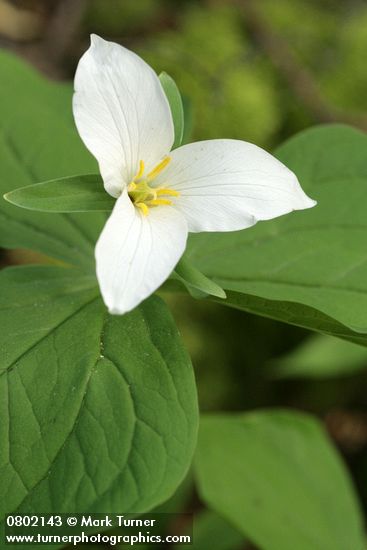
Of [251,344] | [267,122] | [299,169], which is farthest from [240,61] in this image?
[299,169]

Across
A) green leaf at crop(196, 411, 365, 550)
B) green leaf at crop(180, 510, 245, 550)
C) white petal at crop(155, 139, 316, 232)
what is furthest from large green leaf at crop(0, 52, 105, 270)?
green leaf at crop(180, 510, 245, 550)

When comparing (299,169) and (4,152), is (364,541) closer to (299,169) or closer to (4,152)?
(299,169)

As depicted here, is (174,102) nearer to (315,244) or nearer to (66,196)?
(66,196)

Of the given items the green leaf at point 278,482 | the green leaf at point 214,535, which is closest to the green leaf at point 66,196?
the green leaf at point 278,482

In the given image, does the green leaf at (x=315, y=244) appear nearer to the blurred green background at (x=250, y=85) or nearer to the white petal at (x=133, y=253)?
the white petal at (x=133, y=253)

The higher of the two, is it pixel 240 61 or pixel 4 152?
pixel 4 152

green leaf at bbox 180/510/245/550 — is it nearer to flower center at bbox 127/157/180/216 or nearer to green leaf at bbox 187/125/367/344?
green leaf at bbox 187/125/367/344

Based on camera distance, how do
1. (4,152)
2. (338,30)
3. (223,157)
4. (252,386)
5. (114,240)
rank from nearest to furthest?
1. (114,240)
2. (223,157)
3. (4,152)
4. (252,386)
5. (338,30)
